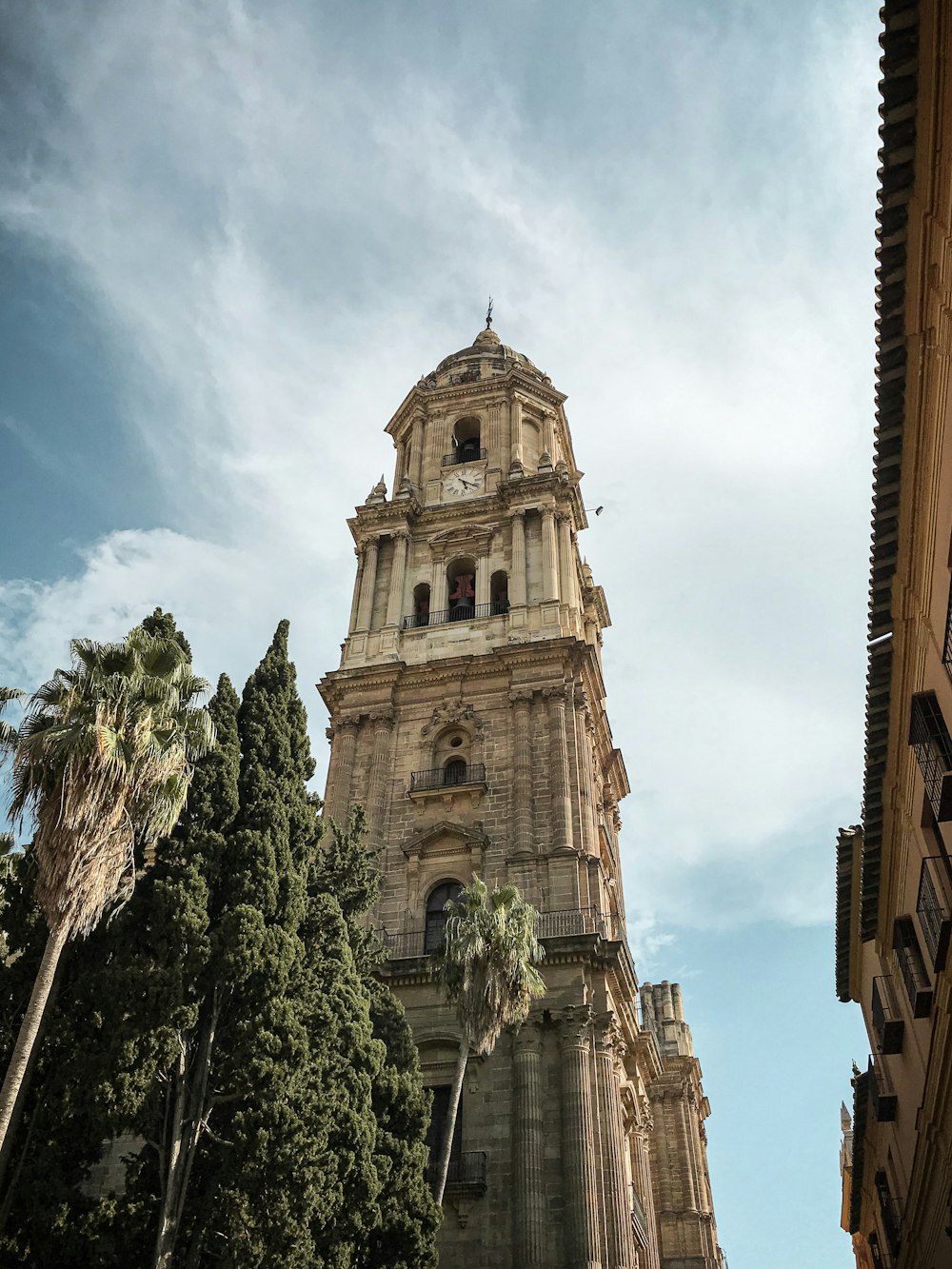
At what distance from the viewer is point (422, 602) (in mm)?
37688

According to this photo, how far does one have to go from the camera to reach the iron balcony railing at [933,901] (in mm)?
15094

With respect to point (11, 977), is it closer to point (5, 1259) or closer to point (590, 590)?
point (5, 1259)

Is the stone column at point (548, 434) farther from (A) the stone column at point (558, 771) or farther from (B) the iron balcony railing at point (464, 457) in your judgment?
(A) the stone column at point (558, 771)

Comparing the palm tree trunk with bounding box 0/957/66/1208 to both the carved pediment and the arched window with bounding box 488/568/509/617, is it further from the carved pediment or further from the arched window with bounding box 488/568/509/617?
the arched window with bounding box 488/568/509/617

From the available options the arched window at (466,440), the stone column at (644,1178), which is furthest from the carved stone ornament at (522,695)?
the arched window at (466,440)

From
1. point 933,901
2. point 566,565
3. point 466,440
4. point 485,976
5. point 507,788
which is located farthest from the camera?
point 466,440

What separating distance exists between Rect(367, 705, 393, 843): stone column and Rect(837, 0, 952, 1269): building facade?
12.9 m

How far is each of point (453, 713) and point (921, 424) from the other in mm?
20821

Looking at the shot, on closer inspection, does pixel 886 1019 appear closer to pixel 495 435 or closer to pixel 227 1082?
pixel 227 1082

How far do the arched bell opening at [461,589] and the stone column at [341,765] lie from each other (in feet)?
18.2

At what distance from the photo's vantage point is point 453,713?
32594 millimetres

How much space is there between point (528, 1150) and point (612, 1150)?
1.83 metres

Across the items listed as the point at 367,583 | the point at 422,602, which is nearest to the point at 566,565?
the point at 422,602

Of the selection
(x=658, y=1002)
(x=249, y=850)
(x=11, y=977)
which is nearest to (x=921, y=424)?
(x=249, y=850)
